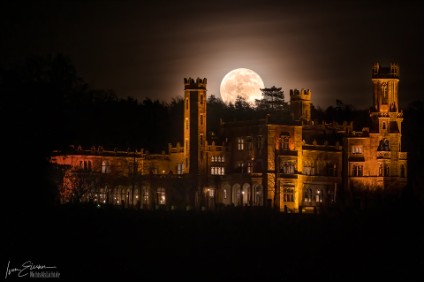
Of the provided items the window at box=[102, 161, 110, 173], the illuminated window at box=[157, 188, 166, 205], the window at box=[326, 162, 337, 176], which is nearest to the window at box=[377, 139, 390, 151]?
the window at box=[326, 162, 337, 176]

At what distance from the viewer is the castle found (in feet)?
502

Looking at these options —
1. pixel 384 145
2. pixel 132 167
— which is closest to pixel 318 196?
pixel 384 145

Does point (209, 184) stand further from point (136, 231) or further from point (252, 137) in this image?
point (136, 231)

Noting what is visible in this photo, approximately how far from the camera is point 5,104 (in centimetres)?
11525

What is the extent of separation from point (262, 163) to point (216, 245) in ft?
132

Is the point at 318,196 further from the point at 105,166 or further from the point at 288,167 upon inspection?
the point at 105,166

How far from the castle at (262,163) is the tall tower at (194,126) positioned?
0.09 m

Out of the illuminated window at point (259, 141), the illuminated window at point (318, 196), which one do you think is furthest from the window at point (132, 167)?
the illuminated window at point (318, 196)

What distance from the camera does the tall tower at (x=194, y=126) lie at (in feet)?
513

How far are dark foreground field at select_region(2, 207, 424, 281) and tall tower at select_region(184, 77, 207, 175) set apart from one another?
1264 inches

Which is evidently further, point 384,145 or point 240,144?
point 384,145

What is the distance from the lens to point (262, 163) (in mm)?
153750

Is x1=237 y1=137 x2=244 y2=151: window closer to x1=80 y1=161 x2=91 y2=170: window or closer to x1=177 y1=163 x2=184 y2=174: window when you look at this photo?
x1=177 y1=163 x2=184 y2=174: window

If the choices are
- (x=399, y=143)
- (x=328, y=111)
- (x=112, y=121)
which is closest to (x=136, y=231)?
(x=399, y=143)
